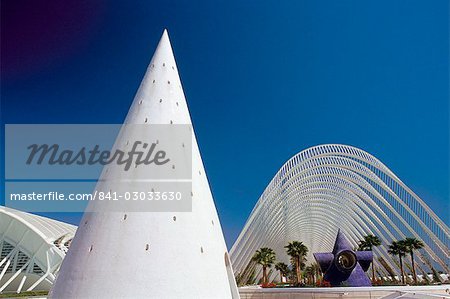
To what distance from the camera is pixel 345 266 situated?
34719mm

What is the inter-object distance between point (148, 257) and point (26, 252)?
4553 cm

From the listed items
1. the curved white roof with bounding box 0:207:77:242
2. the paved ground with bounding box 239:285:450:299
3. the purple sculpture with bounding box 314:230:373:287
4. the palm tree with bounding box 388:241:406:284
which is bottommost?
the paved ground with bounding box 239:285:450:299

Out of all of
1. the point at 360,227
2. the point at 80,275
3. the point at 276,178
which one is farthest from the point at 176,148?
the point at 360,227

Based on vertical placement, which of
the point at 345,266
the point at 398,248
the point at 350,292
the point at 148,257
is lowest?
the point at 350,292

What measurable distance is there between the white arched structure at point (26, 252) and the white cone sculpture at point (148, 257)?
1540 inches

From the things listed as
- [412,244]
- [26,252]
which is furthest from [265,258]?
[26,252]

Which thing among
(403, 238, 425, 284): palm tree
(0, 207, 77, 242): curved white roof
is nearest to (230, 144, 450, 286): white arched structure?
(403, 238, 425, 284): palm tree

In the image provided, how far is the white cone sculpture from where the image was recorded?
37.5ft

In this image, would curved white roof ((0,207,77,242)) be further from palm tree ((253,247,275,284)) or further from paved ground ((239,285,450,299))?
paved ground ((239,285,450,299))

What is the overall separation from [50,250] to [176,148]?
4062 centimetres

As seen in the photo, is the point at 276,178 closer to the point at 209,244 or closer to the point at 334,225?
the point at 334,225

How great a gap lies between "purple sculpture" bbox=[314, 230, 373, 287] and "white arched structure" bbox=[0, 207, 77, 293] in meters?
31.3

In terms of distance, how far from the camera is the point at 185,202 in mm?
13305

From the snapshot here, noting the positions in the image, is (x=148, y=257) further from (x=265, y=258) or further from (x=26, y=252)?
(x=26, y=252)
